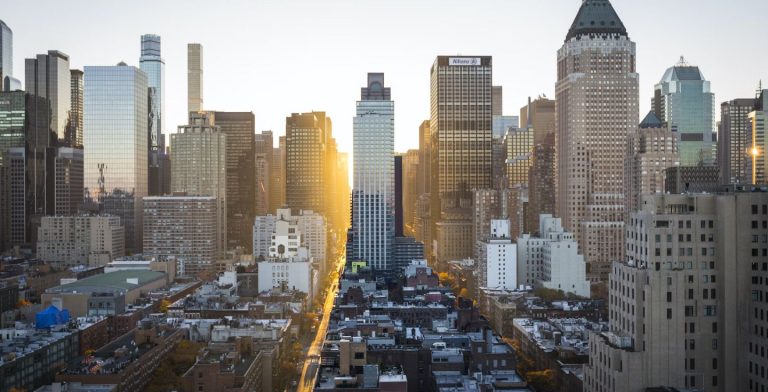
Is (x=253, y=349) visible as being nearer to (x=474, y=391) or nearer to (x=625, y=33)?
(x=474, y=391)

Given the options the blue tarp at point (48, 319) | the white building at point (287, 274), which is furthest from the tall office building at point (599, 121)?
the blue tarp at point (48, 319)

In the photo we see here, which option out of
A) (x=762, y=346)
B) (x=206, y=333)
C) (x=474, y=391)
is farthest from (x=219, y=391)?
(x=762, y=346)

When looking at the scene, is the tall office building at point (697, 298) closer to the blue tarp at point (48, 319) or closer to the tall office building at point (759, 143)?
the blue tarp at point (48, 319)

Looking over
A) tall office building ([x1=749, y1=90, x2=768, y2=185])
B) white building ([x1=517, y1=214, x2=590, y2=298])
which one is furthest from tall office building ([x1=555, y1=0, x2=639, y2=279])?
tall office building ([x1=749, y1=90, x2=768, y2=185])

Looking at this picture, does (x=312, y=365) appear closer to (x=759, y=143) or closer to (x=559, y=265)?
(x=559, y=265)

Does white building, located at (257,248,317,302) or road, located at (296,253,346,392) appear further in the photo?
white building, located at (257,248,317,302)

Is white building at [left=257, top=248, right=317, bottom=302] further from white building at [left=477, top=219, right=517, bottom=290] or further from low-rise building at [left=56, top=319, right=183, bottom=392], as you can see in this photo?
low-rise building at [left=56, top=319, right=183, bottom=392]

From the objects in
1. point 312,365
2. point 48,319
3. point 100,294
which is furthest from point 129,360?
point 100,294

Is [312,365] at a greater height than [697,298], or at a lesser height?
lesser
